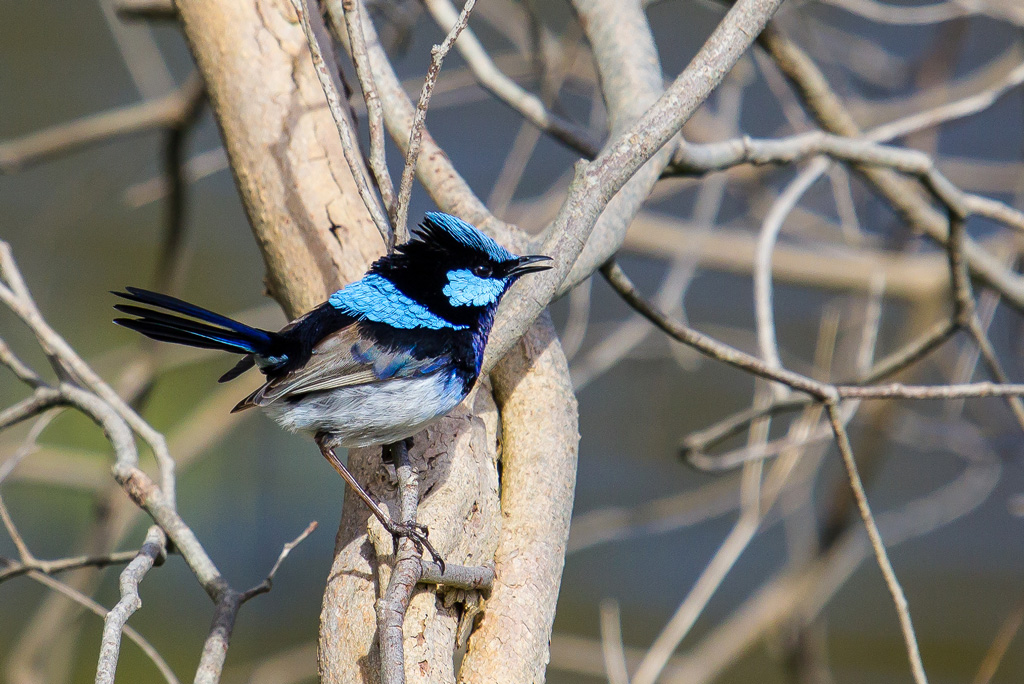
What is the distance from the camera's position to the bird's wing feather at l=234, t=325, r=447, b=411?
7.52 feet

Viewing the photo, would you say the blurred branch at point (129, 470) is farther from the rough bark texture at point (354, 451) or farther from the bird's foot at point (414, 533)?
the bird's foot at point (414, 533)

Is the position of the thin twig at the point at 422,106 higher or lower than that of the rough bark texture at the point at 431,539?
higher

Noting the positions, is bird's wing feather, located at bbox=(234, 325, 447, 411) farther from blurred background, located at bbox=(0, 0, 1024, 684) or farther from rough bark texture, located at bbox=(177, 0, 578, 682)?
blurred background, located at bbox=(0, 0, 1024, 684)

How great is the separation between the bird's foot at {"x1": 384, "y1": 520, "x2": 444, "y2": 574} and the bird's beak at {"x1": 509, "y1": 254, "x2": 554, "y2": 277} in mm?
729

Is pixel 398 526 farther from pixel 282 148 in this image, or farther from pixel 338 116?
pixel 282 148

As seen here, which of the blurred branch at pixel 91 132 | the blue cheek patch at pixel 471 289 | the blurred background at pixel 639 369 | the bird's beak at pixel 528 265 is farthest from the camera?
the blurred background at pixel 639 369

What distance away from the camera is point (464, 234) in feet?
7.87

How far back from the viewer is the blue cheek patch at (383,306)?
7.53 ft

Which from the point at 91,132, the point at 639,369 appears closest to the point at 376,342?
the point at 91,132

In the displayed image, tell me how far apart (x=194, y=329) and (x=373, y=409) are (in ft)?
1.62

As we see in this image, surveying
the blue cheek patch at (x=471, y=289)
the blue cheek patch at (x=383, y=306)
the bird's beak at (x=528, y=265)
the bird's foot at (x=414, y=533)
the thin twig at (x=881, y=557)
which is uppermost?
the blue cheek patch at (x=471, y=289)

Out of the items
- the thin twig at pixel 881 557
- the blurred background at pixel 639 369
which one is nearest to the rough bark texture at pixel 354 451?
the thin twig at pixel 881 557

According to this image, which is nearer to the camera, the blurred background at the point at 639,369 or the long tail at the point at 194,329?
the long tail at the point at 194,329

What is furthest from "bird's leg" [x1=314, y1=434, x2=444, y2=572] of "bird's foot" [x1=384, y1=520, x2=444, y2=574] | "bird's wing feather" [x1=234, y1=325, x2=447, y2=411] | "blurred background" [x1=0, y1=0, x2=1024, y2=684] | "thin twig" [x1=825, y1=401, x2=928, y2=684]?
"blurred background" [x1=0, y1=0, x2=1024, y2=684]
